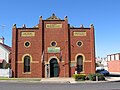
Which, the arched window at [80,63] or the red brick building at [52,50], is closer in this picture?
the red brick building at [52,50]

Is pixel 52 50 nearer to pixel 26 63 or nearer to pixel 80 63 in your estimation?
pixel 26 63

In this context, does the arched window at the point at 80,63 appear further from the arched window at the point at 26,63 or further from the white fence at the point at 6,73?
the white fence at the point at 6,73

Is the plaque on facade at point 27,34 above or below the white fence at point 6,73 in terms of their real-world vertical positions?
above

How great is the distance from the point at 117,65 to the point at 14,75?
139 ft

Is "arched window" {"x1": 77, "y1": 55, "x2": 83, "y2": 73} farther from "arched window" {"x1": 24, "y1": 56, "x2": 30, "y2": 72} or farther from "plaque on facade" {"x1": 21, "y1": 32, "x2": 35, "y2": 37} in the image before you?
"plaque on facade" {"x1": 21, "y1": 32, "x2": 35, "y2": 37}

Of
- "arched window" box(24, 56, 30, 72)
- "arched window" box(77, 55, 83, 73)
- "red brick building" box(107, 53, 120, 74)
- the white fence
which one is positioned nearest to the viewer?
the white fence

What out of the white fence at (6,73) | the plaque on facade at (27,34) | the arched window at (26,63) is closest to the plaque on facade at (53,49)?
the plaque on facade at (27,34)

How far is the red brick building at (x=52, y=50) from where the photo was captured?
1542 inches

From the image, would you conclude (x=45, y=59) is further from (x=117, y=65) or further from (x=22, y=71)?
(x=117, y=65)

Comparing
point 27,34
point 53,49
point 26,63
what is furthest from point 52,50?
point 27,34

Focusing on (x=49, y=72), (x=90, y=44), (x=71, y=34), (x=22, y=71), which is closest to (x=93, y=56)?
(x=90, y=44)

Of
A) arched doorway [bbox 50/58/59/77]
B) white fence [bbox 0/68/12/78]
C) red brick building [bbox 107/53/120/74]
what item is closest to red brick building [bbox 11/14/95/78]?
arched doorway [bbox 50/58/59/77]

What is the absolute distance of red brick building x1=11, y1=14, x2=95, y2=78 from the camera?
39.2 meters

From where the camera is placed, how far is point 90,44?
130 ft
